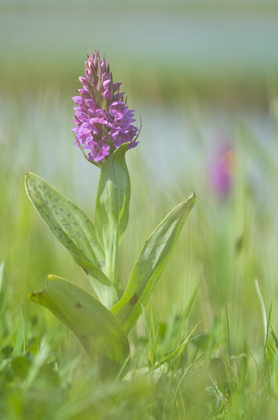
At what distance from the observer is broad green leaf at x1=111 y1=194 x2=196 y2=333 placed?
0.73 metres

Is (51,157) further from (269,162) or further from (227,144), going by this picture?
(227,144)

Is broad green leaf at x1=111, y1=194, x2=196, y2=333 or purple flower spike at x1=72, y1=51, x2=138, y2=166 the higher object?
purple flower spike at x1=72, y1=51, x2=138, y2=166

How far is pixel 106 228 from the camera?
76cm

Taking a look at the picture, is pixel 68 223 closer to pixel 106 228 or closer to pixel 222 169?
pixel 106 228

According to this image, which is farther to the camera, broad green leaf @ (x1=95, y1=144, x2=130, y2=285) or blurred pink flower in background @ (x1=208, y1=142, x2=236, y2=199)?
blurred pink flower in background @ (x1=208, y1=142, x2=236, y2=199)

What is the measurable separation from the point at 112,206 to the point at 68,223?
6cm

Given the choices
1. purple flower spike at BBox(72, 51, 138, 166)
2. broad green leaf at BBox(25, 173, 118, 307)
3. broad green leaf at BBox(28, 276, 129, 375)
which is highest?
purple flower spike at BBox(72, 51, 138, 166)

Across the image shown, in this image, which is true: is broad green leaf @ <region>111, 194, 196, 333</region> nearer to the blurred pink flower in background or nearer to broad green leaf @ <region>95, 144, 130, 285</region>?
broad green leaf @ <region>95, 144, 130, 285</region>

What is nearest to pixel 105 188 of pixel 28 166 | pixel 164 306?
pixel 164 306

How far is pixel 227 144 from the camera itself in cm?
197

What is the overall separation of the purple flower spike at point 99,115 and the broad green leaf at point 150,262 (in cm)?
11

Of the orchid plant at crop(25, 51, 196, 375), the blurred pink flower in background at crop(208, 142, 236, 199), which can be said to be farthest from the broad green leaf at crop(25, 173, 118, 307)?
the blurred pink flower in background at crop(208, 142, 236, 199)

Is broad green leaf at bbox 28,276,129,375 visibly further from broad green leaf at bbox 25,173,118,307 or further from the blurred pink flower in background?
the blurred pink flower in background

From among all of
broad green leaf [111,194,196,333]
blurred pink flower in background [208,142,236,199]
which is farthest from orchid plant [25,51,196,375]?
blurred pink flower in background [208,142,236,199]
